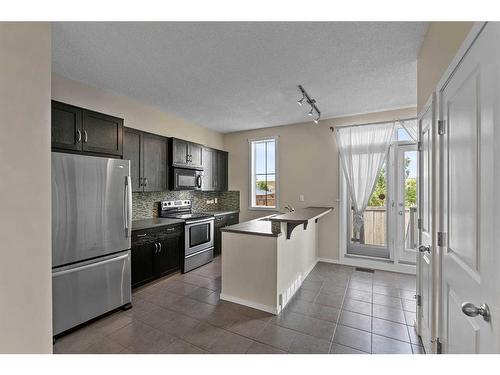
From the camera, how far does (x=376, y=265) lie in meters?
3.90

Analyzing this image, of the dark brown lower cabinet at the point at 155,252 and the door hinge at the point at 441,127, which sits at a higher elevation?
the door hinge at the point at 441,127

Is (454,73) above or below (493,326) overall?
above

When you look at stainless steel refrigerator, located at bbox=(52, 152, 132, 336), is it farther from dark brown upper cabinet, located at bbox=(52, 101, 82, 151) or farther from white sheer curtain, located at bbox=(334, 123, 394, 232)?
white sheer curtain, located at bbox=(334, 123, 394, 232)

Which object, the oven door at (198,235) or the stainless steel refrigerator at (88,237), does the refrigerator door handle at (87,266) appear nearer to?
the stainless steel refrigerator at (88,237)

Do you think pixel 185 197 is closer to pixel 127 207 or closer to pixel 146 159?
pixel 146 159

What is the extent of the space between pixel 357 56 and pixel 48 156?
Answer: 2690mm

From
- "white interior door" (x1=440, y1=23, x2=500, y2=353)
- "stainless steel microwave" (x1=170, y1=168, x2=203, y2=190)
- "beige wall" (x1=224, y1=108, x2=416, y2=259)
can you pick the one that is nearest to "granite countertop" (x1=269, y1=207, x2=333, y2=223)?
"beige wall" (x1=224, y1=108, x2=416, y2=259)

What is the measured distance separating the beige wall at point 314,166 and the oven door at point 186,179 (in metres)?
1.47

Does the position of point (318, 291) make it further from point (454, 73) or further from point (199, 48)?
point (199, 48)

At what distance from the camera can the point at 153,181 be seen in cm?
357

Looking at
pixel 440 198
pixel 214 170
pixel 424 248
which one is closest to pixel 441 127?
pixel 440 198

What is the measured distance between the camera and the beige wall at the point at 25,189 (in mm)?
1264

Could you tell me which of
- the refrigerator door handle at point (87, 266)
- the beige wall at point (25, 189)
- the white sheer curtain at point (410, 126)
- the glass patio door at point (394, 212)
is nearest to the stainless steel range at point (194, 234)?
the refrigerator door handle at point (87, 266)
